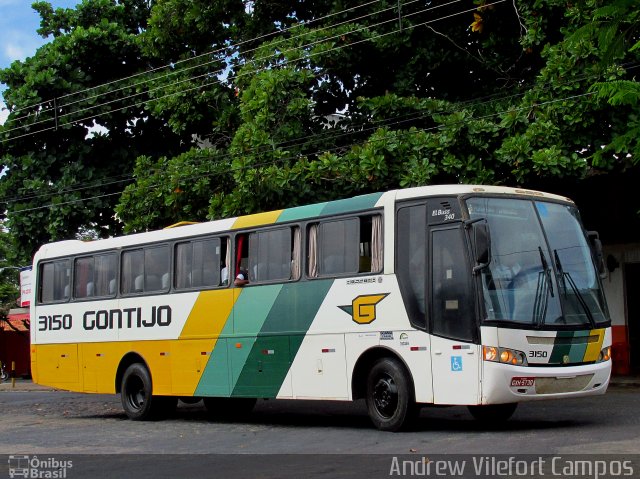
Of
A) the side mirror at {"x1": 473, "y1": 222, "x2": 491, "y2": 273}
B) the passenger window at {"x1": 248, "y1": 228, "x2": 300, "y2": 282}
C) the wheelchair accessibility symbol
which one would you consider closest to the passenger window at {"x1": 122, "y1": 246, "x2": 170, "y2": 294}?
the passenger window at {"x1": 248, "y1": 228, "x2": 300, "y2": 282}

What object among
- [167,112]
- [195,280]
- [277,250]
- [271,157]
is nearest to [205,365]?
[195,280]

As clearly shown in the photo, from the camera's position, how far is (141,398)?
18.1 metres

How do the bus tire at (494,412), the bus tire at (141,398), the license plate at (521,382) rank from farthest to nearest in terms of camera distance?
the bus tire at (141,398) < the bus tire at (494,412) < the license plate at (521,382)

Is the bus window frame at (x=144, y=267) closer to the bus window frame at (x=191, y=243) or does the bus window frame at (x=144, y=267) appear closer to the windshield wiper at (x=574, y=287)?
the bus window frame at (x=191, y=243)

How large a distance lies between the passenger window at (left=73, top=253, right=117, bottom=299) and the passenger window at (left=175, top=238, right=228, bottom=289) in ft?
6.74

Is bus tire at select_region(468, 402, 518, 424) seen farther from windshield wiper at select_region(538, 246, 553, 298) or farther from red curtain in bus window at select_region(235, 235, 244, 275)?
red curtain in bus window at select_region(235, 235, 244, 275)

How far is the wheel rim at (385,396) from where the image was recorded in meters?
13.2

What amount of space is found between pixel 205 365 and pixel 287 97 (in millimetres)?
7166

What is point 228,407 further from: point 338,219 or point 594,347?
point 594,347

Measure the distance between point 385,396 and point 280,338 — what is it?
7.65 ft

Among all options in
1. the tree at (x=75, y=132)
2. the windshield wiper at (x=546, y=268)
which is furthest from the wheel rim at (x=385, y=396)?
the tree at (x=75, y=132)

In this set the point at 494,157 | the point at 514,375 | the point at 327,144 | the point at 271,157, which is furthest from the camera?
the point at 327,144
